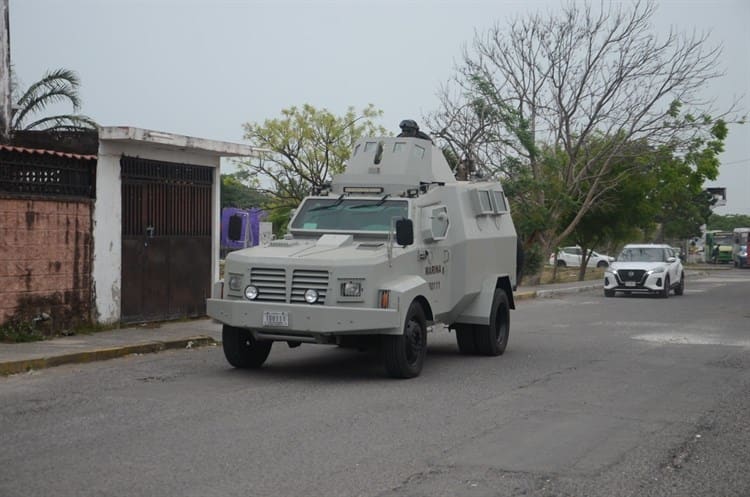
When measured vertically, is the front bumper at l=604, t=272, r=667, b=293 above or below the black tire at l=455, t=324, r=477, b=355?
above

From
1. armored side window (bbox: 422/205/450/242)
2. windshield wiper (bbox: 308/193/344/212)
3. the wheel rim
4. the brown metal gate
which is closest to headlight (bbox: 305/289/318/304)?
the wheel rim

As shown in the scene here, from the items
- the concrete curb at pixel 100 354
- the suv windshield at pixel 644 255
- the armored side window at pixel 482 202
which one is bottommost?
the concrete curb at pixel 100 354

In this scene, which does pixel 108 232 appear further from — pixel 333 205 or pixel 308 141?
pixel 308 141

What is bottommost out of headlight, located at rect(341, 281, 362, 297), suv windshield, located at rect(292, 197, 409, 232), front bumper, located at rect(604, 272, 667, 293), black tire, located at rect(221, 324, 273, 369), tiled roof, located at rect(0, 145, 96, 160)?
black tire, located at rect(221, 324, 273, 369)

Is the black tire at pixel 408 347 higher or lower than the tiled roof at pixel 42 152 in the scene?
lower

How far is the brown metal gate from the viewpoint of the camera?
15969mm

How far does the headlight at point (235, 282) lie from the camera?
442 inches

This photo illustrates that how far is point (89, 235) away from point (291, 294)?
5485mm

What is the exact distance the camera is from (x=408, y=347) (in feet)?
36.9

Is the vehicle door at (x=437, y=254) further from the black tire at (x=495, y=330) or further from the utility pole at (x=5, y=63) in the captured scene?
the utility pole at (x=5, y=63)

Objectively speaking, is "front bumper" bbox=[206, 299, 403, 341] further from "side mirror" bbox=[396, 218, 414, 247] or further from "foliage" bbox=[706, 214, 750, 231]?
"foliage" bbox=[706, 214, 750, 231]

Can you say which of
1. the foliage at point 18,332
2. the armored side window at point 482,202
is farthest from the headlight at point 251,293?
the foliage at point 18,332

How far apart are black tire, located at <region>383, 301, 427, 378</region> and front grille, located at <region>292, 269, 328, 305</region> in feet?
2.97

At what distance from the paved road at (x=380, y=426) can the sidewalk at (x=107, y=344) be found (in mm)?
238
